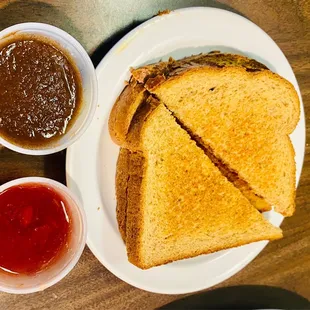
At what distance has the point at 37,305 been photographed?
1688mm

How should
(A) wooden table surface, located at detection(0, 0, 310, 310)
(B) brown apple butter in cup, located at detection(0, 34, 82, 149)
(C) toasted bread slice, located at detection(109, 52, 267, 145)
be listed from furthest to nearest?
(A) wooden table surface, located at detection(0, 0, 310, 310)
(C) toasted bread slice, located at detection(109, 52, 267, 145)
(B) brown apple butter in cup, located at detection(0, 34, 82, 149)

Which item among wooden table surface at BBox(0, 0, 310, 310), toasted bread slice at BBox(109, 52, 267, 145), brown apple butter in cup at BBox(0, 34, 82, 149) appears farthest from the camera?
wooden table surface at BBox(0, 0, 310, 310)

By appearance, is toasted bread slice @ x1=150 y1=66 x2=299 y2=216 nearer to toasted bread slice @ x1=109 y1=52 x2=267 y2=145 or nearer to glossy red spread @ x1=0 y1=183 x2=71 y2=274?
toasted bread slice @ x1=109 y1=52 x2=267 y2=145

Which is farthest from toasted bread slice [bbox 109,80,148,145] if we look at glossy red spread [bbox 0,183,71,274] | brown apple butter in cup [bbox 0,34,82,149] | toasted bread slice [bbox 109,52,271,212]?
glossy red spread [bbox 0,183,71,274]

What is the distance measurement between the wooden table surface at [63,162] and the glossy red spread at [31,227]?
0.48ft

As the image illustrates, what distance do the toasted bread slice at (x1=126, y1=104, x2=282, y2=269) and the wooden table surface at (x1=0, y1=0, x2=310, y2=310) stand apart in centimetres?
19

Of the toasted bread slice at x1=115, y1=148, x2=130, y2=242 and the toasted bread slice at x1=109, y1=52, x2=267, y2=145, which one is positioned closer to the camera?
the toasted bread slice at x1=109, y1=52, x2=267, y2=145

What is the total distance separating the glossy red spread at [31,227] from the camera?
57.6 inches

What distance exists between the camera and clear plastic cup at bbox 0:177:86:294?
1485 millimetres

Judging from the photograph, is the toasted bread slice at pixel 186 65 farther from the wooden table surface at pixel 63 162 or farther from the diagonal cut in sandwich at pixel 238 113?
the wooden table surface at pixel 63 162

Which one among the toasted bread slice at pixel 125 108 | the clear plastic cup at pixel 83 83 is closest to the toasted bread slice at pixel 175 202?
the toasted bread slice at pixel 125 108

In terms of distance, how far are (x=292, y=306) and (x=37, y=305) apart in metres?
0.91

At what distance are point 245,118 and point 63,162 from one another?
0.58m

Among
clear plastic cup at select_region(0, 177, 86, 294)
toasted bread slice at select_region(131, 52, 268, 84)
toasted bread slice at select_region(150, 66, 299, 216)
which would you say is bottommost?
clear plastic cup at select_region(0, 177, 86, 294)
